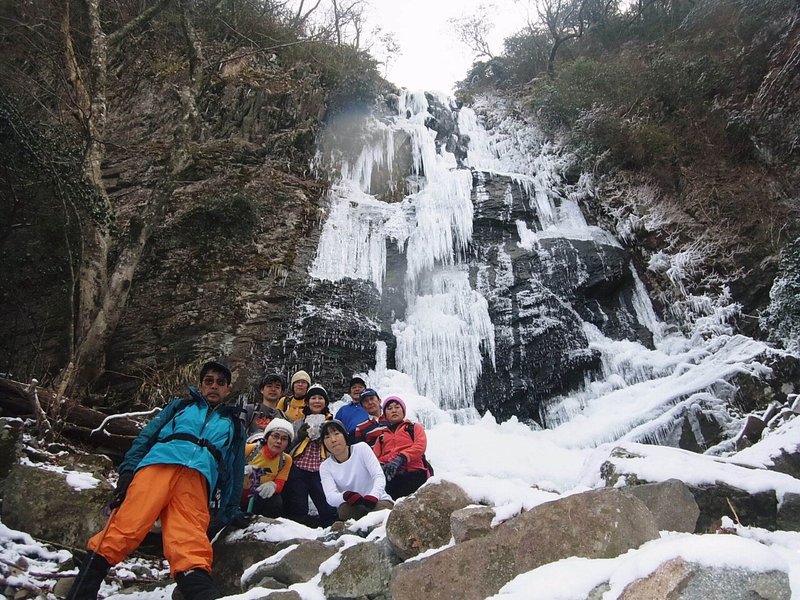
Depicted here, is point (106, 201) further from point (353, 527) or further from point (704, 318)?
point (704, 318)

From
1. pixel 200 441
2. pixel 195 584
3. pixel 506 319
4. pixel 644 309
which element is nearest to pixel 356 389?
pixel 200 441

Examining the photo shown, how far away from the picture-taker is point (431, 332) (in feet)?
28.4

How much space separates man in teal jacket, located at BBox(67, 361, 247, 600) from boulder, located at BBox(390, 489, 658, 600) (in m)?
1.33

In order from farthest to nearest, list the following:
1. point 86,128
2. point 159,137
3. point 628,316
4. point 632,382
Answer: point 159,137 < point 628,316 < point 632,382 < point 86,128

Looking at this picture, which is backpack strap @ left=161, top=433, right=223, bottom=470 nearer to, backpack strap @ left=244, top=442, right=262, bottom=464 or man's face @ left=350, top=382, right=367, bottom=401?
backpack strap @ left=244, top=442, right=262, bottom=464

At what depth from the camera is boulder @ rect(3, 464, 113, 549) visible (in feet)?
12.1

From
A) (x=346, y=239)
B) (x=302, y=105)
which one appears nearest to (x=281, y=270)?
(x=346, y=239)

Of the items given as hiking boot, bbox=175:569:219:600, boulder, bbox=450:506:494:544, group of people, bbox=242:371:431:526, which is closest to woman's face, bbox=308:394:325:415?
group of people, bbox=242:371:431:526

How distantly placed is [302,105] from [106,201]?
655 centimetres

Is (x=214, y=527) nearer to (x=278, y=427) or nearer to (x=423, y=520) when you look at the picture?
(x=278, y=427)

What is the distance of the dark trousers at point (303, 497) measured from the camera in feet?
13.6

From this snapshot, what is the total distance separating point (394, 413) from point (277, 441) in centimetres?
107

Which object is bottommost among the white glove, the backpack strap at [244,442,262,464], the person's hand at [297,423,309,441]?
the white glove

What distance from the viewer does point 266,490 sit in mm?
3982
